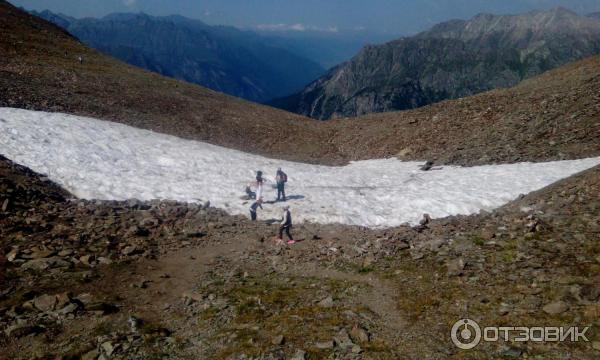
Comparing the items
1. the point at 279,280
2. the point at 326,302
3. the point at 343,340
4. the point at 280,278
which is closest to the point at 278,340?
the point at 343,340

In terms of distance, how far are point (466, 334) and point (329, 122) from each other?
121ft

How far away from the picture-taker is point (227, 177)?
990 inches

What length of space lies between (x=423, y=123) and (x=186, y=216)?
25.6 m

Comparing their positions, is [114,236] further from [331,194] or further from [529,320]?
[529,320]

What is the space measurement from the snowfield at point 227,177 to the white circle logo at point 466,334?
9429 millimetres

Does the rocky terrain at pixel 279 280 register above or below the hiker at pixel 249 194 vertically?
below

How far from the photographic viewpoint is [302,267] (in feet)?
48.0

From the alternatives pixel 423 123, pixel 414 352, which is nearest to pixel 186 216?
pixel 414 352

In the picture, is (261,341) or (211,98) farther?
(211,98)

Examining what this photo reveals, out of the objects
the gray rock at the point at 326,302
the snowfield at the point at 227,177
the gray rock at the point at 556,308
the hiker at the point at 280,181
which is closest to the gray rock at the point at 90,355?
the gray rock at the point at 326,302

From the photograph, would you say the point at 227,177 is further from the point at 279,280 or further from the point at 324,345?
the point at 324,345

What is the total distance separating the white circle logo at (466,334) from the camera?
30.5 feet

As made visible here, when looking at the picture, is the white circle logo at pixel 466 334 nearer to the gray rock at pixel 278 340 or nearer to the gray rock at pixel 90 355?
the gray rock at pixel 278 340

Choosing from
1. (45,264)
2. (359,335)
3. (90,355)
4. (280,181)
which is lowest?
(90,355)
